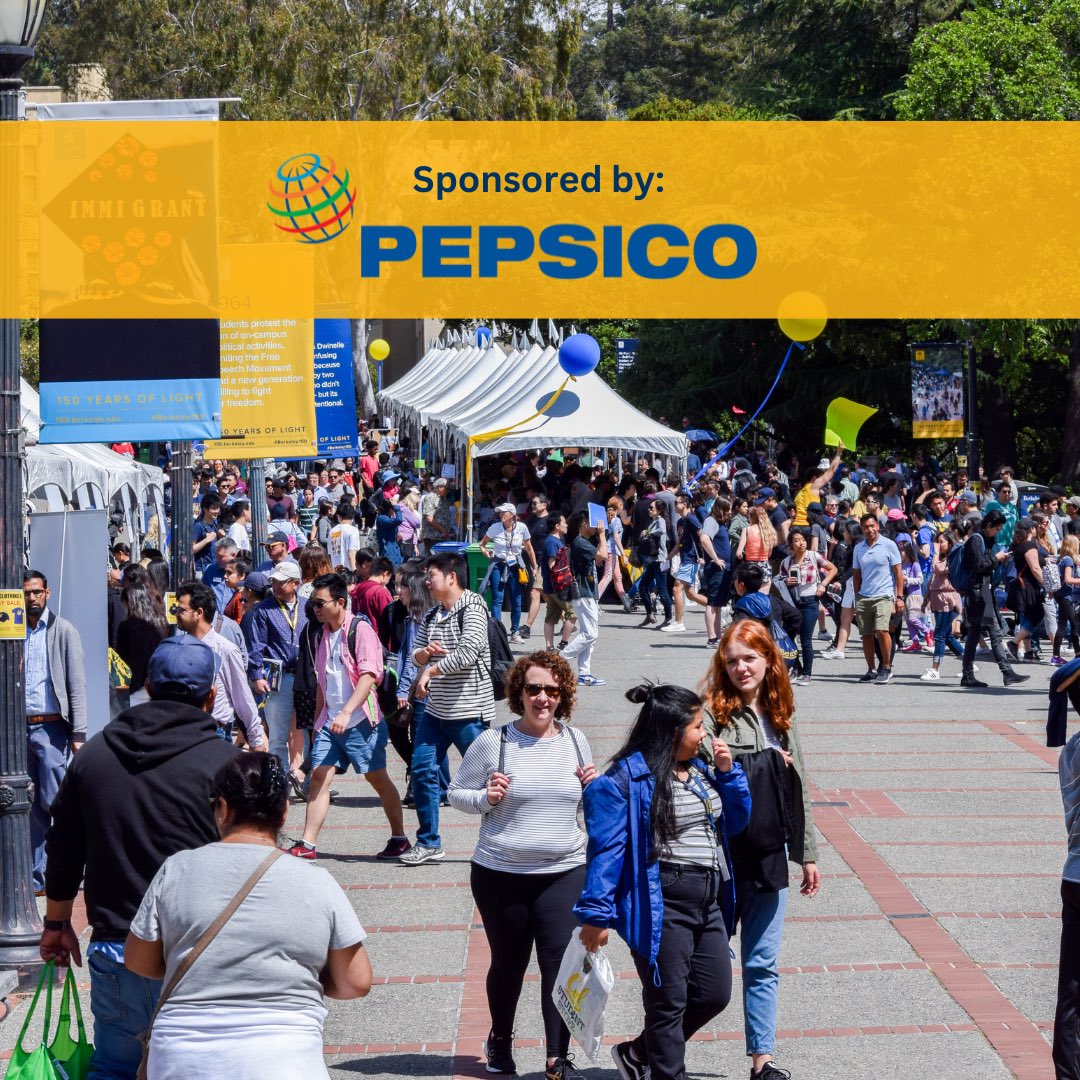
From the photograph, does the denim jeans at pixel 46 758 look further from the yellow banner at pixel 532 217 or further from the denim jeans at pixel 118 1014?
the denim jeans at pixel 118 1014

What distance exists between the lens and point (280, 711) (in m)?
10.7

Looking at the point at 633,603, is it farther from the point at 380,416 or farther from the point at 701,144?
the point at 380,416

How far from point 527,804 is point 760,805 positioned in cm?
80

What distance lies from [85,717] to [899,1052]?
4.43 meters

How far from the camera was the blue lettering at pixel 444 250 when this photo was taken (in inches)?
459

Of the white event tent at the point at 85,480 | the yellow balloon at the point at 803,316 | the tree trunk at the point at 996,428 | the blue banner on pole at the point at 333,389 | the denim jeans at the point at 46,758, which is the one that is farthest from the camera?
the tree trunk at the point at 996,428

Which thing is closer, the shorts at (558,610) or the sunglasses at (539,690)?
the sunglasses at (539,690)

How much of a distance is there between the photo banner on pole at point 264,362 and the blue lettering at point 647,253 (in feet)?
12.6

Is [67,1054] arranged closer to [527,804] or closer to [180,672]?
[180,672]

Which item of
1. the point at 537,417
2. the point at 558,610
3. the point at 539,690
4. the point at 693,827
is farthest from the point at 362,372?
the point at 693,827

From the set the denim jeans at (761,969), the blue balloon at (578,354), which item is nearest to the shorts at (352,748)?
the denim jeans at (761,969)

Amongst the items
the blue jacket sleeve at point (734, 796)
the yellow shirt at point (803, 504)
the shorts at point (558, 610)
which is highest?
the yellow shirt at point (803, 504)

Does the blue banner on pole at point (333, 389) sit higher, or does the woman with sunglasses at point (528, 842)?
the blue banner on pole at point (333, 389)

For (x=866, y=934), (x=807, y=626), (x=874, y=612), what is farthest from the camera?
(x=807, y=626)
